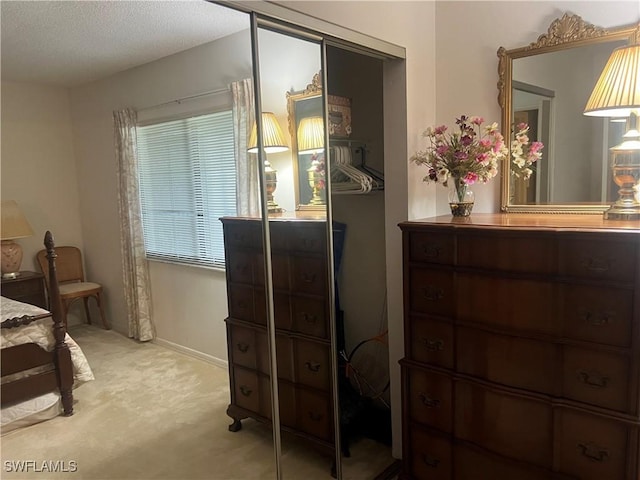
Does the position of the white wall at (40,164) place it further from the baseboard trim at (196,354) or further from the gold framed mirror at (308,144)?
the gold framed mirror at (308,144)

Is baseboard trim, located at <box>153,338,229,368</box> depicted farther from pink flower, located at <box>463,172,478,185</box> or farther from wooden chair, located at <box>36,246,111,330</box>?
pink flower, located at <box>463,172,478,185</box>

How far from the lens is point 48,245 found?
125cm

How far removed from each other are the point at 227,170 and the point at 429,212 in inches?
45.9

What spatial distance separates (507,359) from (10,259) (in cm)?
166

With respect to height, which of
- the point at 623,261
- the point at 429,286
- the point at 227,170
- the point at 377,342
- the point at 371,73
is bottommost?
the point at 377,342

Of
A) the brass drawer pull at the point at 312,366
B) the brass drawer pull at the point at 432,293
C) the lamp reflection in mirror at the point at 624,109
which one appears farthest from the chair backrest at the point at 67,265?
the lamp reflection in mirror at the point at 624,109

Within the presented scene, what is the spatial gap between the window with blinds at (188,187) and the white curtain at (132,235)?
0.11ft

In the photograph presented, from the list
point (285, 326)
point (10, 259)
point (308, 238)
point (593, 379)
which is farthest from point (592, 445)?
point (10, 259)

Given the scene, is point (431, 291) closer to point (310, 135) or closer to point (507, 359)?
point (507, 359)

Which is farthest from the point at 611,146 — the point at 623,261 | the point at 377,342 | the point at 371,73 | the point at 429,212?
the point at 377,342

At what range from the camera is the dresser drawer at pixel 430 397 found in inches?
77.4

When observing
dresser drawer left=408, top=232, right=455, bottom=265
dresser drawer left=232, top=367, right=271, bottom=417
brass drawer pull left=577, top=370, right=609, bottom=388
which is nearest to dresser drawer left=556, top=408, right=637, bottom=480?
brass drawer pull left=577, top=370, right=609, bottom=388

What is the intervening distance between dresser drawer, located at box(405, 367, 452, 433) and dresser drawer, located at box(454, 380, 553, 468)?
4 cm

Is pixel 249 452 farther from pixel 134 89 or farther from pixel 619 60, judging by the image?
pixel 619 60
